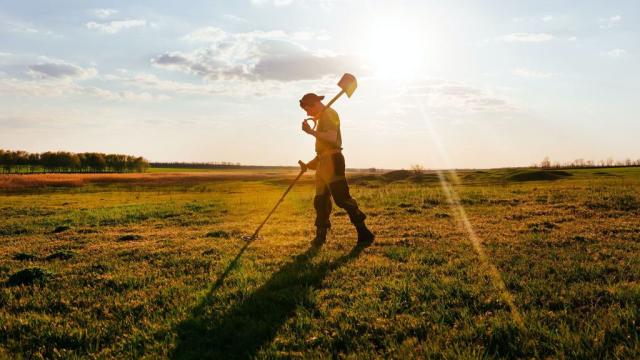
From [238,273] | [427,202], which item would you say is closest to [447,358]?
[238,273]

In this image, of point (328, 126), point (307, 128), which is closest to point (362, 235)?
point (328, 126)

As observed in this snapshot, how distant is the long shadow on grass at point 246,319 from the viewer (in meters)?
4.18

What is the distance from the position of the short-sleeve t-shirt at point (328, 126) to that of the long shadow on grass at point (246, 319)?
10.4 ft

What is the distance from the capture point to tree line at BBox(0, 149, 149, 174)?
158500 millimetres

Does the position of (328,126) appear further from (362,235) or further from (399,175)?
(399,175)

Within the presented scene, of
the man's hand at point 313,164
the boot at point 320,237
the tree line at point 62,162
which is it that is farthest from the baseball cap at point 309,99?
the tree line at point 62,162

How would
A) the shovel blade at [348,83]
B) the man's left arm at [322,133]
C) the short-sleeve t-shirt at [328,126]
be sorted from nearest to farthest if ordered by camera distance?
the man's left arm at [322,133] → the short-sleeve t-shirt at [328,126] → the shovel blade at [348,83]

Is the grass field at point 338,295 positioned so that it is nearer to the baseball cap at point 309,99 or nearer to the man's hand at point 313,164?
the man's hand at point 313,164

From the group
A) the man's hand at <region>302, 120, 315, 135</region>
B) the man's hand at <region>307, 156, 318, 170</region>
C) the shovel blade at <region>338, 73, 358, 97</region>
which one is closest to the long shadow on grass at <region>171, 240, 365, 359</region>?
the man's hand at <region>307, 156, 318, 170</region>

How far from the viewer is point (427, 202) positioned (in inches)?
698

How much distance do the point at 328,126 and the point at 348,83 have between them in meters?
1.36

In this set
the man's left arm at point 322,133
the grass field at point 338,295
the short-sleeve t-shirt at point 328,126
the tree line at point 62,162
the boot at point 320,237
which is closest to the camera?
the grass field at point 338,295

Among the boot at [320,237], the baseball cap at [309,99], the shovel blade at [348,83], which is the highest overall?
the shovel blade at [348,83]

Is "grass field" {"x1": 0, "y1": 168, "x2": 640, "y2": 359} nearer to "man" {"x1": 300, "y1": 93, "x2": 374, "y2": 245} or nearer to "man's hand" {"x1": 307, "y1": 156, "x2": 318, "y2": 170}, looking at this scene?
"man" {"x1": 300, "y1": 93, "x2": 374, "y2": 245}
